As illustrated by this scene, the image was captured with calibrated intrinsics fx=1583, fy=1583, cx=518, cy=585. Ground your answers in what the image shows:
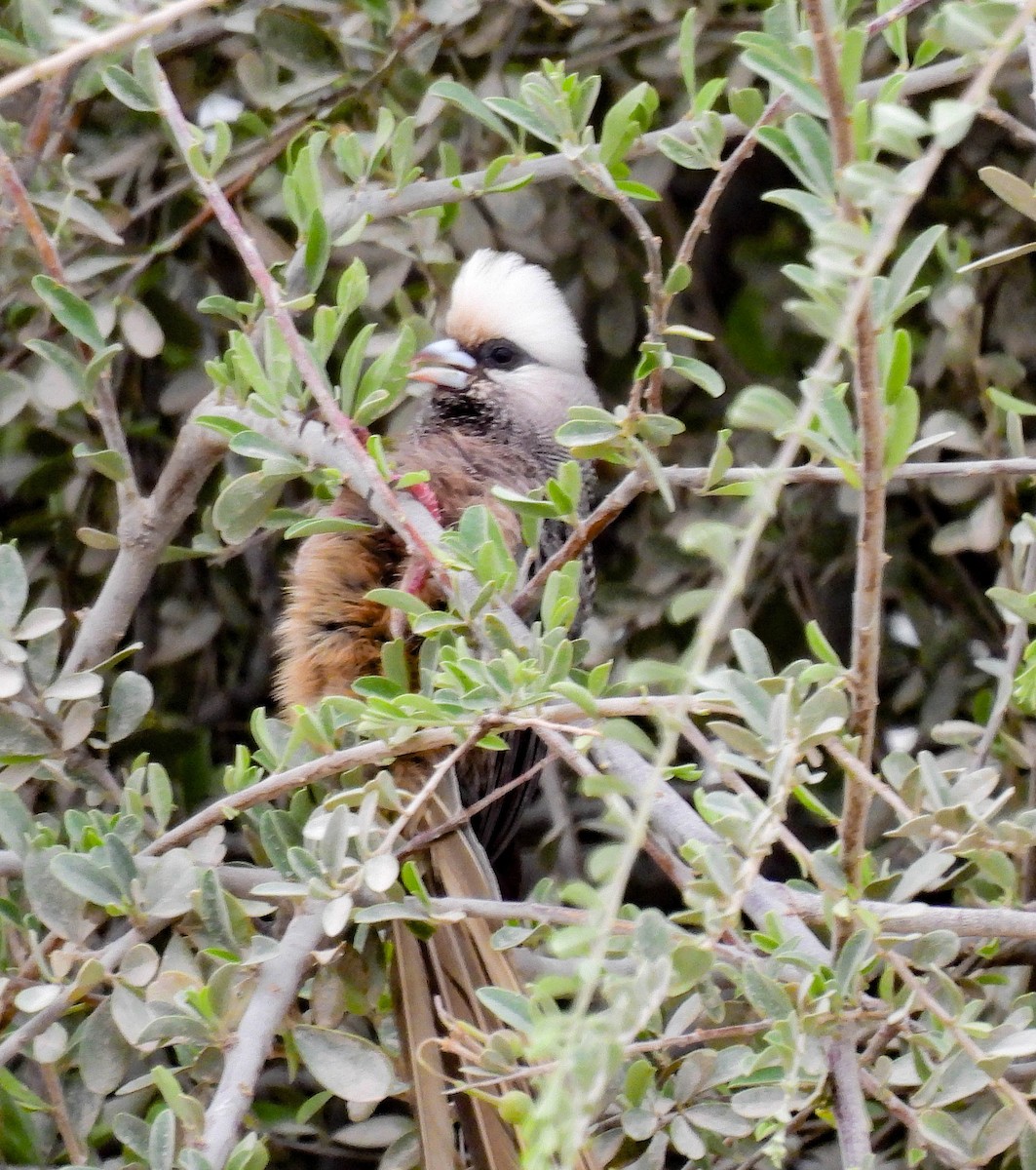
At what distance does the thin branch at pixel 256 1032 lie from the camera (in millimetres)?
1264

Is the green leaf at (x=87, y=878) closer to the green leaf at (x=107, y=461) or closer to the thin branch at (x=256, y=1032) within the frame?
the thin branch at (x=256, y=1032)

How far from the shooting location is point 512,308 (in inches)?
91.5

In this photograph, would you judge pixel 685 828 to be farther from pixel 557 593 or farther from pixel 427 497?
pixel 427 497

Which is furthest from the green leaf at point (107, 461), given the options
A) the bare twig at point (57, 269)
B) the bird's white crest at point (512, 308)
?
the bird's white crest at point (512, 308)

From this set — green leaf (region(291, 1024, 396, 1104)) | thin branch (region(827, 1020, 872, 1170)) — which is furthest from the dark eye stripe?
thin branch (region(827, 1020, 872, 1170))

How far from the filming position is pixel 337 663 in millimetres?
2012

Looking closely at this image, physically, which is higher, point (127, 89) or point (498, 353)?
point (127, 89)

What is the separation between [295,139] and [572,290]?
664 mm

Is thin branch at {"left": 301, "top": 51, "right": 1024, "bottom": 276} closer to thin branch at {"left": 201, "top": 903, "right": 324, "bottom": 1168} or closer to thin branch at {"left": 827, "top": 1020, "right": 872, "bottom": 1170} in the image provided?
thin branch at {"left": 201, "top": 903, "right": 324, "bottom": 1168}

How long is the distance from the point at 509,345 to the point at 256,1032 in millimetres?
1243

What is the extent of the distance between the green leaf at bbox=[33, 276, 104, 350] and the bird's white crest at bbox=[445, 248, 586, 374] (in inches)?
30.2

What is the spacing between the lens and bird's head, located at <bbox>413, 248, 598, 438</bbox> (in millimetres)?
2283

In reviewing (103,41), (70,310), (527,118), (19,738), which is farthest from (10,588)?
(103,41)

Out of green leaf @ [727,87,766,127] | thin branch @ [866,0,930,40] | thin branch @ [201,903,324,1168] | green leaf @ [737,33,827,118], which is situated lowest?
thin branch @ [201,903,324,1168]
